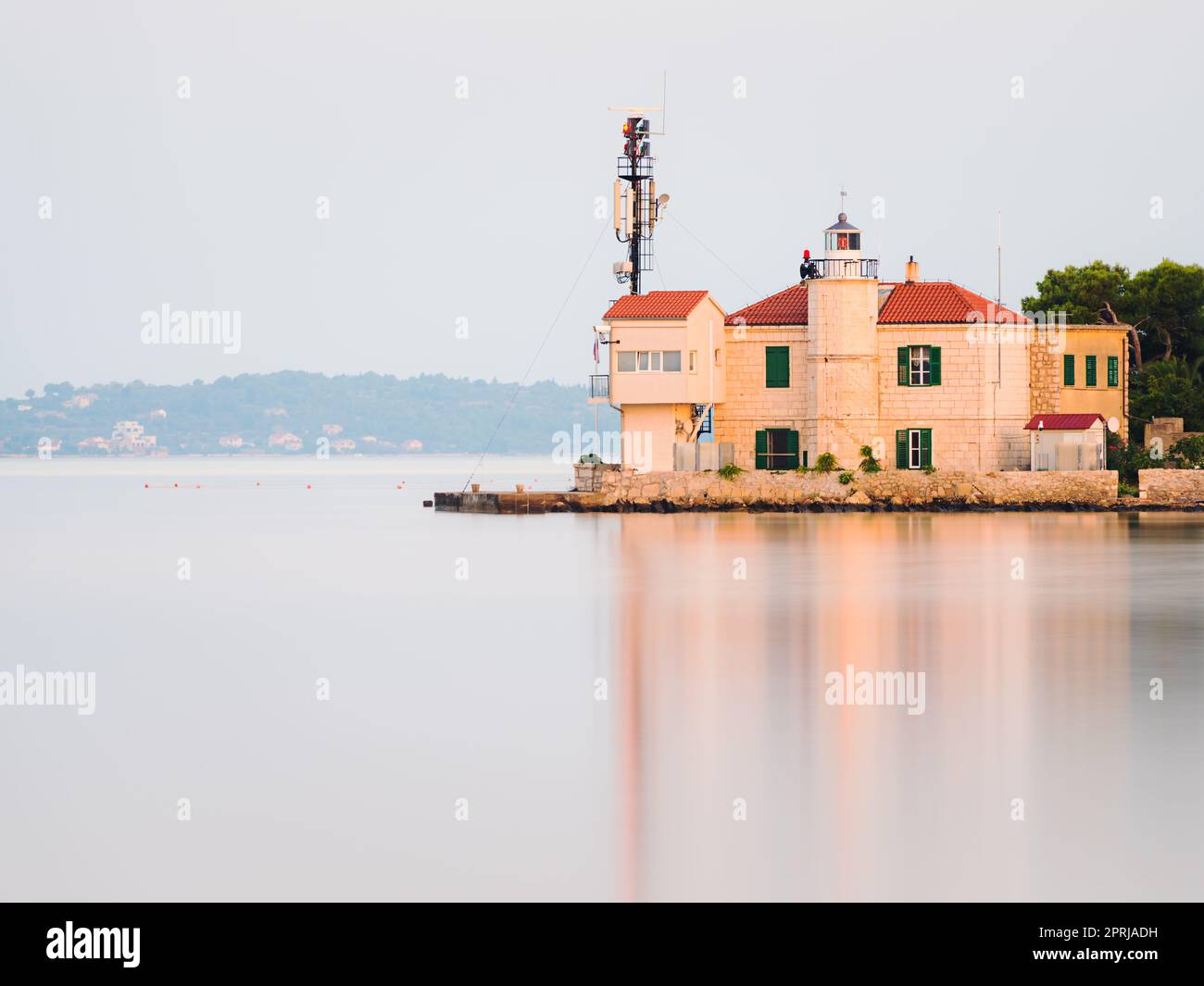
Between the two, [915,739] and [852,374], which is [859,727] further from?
[852,374]

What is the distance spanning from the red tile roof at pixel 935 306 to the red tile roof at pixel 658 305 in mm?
5030

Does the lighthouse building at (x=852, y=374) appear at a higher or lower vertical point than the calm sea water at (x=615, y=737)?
higher

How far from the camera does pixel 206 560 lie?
36.9 metres

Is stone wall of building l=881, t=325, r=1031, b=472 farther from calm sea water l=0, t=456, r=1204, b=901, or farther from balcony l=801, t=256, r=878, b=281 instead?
calm sea water l=0, t=456, r=1204, b=901

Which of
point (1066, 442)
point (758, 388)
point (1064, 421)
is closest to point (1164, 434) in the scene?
point (1066, 442)

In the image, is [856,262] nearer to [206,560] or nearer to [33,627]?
[206,560]

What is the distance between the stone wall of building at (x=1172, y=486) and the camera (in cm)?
4619

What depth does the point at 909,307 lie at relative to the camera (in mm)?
43875

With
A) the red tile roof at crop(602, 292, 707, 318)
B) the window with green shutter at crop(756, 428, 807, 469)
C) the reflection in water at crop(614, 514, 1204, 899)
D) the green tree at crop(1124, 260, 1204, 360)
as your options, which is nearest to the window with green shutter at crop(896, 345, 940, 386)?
the window with green shutter at crop(756, 428, 807, 469)

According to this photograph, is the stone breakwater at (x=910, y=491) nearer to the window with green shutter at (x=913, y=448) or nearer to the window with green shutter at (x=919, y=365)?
the window with green shutter at (x=913, y=448)

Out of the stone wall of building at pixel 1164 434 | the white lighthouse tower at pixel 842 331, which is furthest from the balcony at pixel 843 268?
the stone wall of building at pixel 1164 434

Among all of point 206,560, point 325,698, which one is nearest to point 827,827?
point 325,698

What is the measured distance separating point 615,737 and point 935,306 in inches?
1258

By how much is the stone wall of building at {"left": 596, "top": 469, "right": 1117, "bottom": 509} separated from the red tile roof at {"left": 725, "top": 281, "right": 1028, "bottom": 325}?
409 centimetres
